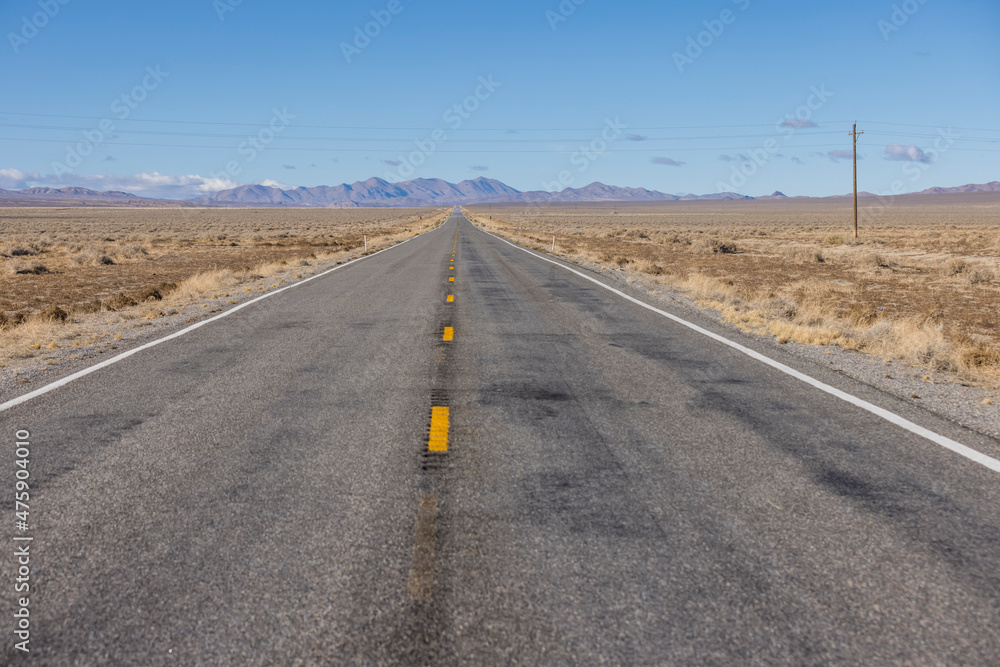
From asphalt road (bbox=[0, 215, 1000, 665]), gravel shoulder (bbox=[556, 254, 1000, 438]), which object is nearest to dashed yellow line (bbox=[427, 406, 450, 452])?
asphalt road (bbox=[0, 215, 1000, 665])

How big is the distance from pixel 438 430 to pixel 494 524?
1.81m

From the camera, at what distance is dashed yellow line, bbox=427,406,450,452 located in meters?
5.17

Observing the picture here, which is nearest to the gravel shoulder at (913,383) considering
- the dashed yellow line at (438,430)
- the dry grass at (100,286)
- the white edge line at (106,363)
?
the dashed yellow line at (438,430)

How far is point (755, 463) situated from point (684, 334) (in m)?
5.73

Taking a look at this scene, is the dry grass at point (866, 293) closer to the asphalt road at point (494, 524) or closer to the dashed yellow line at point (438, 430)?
the asphalt road at point (494, 524)

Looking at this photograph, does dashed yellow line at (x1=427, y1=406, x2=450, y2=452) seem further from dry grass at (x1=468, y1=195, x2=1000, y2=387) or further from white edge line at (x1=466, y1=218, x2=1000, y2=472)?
dry grass at (x1=468, y1=195, x2=1000, y2=387)

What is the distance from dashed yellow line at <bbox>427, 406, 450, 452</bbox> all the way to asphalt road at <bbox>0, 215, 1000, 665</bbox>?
0.06 m

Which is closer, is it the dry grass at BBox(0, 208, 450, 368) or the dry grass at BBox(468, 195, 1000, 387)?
the dry grass at BBox(468, 195, 1000, 387)

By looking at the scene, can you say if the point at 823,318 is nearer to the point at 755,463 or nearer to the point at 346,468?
the point at 755,463

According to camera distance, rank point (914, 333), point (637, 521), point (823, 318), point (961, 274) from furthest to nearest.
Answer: point (961, 274), point (823, 318), point (914, 333), point (637, 521)

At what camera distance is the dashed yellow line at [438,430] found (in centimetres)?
517

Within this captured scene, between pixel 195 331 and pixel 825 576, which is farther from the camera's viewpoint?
pixel 195 331

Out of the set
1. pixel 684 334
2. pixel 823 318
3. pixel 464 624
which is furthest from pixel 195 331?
pixel 823 318

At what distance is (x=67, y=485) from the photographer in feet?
14.5
